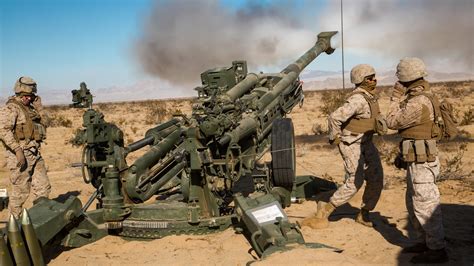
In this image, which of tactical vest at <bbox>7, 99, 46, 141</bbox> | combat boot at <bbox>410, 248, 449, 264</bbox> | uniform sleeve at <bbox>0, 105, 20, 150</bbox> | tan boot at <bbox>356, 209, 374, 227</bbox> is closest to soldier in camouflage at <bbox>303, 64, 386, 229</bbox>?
tan boot at <bbox>356, 209, 374, 227</bbox>

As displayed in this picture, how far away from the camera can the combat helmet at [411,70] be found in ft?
16.0

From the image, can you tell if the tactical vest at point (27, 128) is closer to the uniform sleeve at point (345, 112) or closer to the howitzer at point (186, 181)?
the howitzer at point (186, 181)

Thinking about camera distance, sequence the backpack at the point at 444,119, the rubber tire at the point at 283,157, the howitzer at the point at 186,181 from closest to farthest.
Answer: the backpack at the point at 444,119 < the howitzer at the point at 186,181 < the rubber tire at the point at 283,157

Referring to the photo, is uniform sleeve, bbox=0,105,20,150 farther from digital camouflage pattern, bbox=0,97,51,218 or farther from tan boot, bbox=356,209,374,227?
tan boot, bbox=356,209,374,227

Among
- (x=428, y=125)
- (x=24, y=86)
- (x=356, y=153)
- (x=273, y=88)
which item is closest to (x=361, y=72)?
(x=356, y=153)

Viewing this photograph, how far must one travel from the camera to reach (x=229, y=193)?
6.61m

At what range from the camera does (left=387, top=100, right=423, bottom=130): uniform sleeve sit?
4816 millimetres

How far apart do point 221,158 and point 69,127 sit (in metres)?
18.4

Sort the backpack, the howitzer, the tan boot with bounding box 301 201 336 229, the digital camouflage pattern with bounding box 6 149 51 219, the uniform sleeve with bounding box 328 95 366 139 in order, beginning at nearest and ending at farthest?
1. the backpack
2. the howitzer
3. the uniform sleeve with bounding box 328 95 366 139
4. the tan boot with bounding box 301 201 336 229
5. the digital camouflage pattern with bounding box 6 149 51 219

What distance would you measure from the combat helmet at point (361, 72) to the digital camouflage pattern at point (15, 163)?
4.16 meters

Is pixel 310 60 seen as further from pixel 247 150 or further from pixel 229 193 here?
pixel 229 193

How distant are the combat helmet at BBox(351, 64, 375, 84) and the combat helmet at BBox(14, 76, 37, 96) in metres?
4.05

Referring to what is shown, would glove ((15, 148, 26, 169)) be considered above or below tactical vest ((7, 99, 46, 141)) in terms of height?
below

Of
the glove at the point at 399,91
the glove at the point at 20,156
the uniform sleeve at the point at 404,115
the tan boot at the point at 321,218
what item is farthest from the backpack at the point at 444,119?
the glove at the point at 20,156
